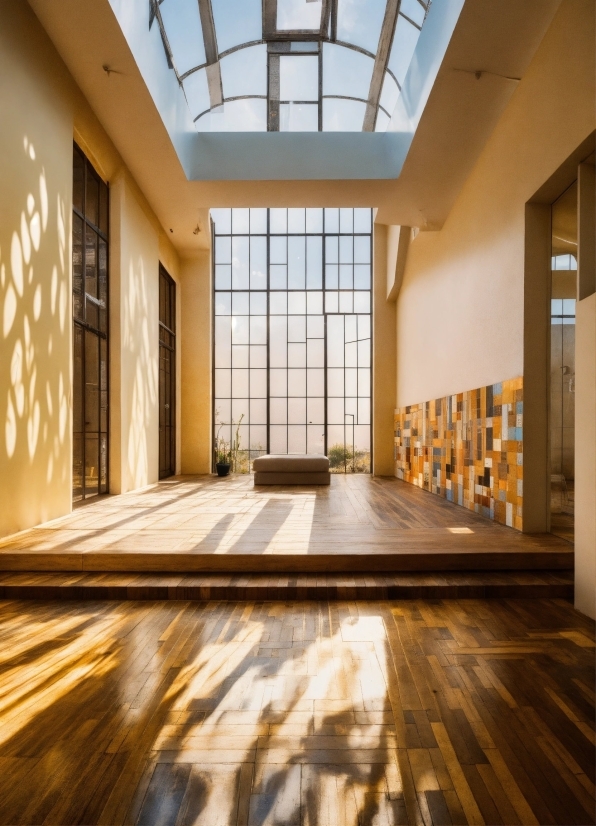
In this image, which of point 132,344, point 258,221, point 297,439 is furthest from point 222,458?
point 258,221

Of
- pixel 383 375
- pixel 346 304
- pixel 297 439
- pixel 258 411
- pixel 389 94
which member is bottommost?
pixel 297 439

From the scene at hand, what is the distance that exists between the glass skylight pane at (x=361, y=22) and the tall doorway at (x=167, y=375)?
473cm

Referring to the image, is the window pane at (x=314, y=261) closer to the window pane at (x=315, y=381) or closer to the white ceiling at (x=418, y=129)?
the window pane at (x=315, y=381)

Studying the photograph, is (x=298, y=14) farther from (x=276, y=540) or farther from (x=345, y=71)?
(x=276, y=540)

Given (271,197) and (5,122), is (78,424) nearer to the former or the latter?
(5,122)

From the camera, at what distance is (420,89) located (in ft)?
17.0

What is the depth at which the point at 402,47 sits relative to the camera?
19.3 ft

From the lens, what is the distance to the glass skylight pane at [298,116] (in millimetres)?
7191

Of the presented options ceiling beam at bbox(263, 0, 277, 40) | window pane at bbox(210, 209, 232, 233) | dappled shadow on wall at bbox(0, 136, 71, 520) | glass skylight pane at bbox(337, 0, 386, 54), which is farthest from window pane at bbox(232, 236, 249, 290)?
dappled shadow on wall at bbox(0, 136, 71, 520)

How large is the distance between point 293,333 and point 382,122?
189 inches

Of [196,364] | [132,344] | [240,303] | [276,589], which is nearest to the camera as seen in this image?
[276,589]

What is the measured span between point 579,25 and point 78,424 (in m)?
5.39

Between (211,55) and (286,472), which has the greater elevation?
(211,55)

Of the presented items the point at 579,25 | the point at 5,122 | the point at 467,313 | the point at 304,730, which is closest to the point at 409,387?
the point at 467,313
